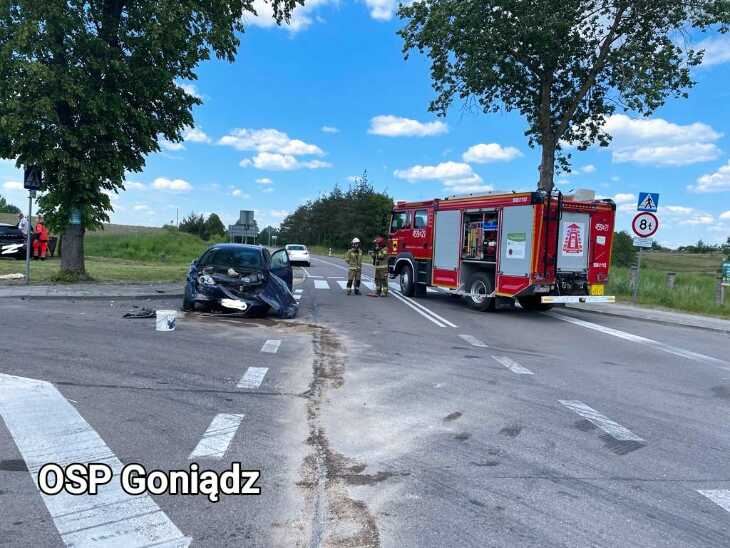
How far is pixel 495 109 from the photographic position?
23812 mm

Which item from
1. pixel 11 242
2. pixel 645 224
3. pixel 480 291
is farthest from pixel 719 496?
pixel 11 242

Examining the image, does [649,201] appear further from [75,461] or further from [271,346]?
[75,461]

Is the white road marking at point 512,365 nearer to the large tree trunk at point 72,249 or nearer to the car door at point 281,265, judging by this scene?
the car door at point 281,265

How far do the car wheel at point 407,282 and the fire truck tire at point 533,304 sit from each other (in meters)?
3.44

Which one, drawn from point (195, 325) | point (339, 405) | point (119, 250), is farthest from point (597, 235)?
point (119, 250)

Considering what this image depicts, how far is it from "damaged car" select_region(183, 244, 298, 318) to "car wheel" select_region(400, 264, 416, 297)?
6556mm

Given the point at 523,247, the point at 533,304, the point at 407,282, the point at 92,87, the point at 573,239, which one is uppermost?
the point at 92,87

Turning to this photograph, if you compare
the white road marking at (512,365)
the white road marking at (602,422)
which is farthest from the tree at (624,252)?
the white road marking at (602,422)

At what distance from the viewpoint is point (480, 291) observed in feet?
49.7

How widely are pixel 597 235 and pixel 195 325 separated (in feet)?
32.0

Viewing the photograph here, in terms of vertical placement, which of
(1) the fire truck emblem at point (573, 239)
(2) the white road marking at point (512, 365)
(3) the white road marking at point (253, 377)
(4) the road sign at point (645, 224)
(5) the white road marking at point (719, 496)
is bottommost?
(3) the white road marking at point (253, 377)

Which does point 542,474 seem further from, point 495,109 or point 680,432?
point 495,109

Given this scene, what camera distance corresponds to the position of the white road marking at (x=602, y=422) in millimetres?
5109

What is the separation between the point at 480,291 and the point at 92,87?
10.7 metres
